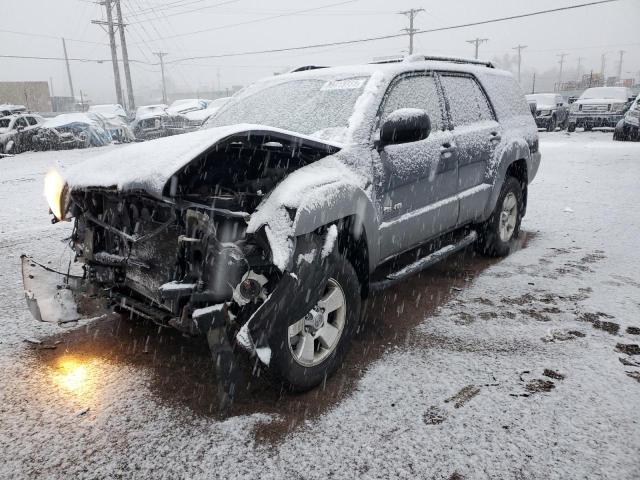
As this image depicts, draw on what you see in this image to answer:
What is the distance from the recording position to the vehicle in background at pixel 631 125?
52.0 ft

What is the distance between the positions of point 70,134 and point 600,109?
67.8 ft

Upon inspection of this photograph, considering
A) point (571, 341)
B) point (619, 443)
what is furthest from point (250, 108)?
point (619, 443)

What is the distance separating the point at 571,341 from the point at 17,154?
19.3 meters

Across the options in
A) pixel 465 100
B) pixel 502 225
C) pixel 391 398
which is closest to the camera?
pixel 391 398

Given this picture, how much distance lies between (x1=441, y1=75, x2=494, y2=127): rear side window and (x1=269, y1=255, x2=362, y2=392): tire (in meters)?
1.99

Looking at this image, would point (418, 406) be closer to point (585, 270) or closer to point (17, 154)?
point (585, 270)

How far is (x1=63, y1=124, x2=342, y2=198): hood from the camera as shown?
2330mm

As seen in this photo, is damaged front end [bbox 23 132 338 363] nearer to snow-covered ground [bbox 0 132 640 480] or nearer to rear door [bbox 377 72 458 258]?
snow-covered ground [bbox 0 132 640 480]

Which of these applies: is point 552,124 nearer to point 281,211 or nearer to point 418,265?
point 418,265

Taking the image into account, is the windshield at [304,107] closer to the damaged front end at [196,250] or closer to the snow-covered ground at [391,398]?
the damaged front end at [196,250]

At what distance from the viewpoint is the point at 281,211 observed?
2498 millimetres

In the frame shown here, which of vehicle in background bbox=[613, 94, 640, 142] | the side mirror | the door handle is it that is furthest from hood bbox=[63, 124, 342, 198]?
vehicle in background bbox=[613, 94, 640, 142]

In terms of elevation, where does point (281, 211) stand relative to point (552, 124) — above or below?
above

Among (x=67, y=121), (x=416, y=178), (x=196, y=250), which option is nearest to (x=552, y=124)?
(x=67, y=121)
